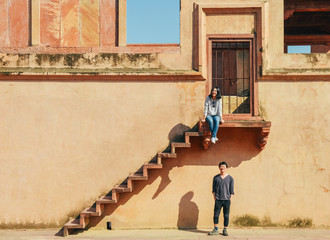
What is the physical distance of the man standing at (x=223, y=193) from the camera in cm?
1022

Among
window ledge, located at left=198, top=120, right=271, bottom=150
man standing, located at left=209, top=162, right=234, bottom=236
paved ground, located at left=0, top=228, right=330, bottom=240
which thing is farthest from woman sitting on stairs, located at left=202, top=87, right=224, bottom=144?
paved ground, located at left=0, top=228, right=330, bottom=240

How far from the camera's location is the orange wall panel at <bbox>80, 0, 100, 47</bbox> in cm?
1173

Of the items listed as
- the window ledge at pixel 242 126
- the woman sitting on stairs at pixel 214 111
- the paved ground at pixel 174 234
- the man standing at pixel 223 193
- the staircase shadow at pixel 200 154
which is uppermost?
the woman sitting on stairs at pixel 214 111

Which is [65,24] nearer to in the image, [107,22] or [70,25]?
[70,25]

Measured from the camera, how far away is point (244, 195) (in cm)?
1111

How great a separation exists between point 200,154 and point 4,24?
20.9ft

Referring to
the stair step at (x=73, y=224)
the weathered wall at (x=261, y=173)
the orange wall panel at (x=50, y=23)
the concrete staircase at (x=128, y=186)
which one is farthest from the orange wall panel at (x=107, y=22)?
the stair step at (x=73, y=224)

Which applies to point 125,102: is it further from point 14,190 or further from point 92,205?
point 14,190

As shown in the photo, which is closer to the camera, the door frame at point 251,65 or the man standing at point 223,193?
the man standing at point 223,193

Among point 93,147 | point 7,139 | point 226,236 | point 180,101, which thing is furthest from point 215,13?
point 7,139

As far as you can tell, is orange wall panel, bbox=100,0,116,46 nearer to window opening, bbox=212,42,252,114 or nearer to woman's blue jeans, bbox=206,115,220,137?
window opening, bbox=212,42,252,114

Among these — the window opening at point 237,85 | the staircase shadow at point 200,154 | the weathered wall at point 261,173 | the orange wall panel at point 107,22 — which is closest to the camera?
the weathered wall at point 261,173

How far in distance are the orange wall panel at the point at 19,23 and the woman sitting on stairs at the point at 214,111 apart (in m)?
5.21

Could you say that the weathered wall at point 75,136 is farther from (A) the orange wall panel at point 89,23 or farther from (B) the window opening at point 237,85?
(A) the orange wall panel at point 89,23
